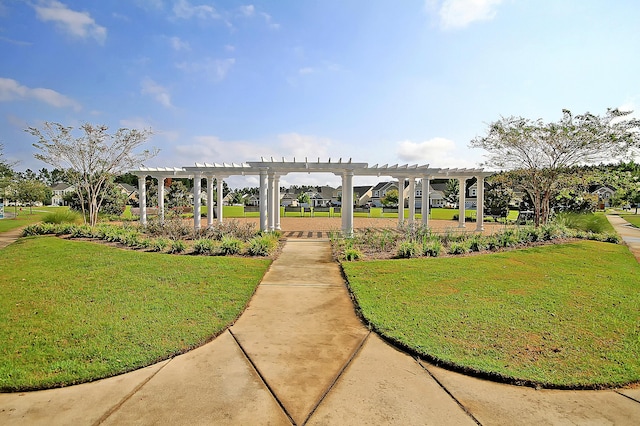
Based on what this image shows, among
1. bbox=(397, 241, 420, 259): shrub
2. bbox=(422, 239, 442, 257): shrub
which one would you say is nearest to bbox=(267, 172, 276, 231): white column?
bbox=(397, 241, 420, 259): shrub

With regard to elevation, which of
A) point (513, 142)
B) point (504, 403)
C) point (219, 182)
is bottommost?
point (504, 403)

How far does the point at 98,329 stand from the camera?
5.03m

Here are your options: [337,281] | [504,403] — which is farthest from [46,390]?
[337,281]

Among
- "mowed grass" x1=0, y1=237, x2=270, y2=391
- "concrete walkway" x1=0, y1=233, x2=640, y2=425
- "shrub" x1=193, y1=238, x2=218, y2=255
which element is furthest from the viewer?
"shrub" x1=193, y1=238, x2=218, y2=255

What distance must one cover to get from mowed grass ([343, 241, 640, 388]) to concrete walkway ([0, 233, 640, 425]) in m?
0.38

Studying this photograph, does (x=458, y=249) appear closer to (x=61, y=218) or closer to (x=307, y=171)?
(x=307, y=171)

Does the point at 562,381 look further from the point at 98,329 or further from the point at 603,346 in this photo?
the point at 98,329

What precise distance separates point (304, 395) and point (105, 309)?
4325mm

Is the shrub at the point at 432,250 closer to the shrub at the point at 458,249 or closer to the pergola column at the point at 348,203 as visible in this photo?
the shrub at the point at 458,249

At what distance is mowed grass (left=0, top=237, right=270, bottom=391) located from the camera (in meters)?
4.12

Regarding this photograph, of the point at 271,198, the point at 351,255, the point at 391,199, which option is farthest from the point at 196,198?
the point at 391,199

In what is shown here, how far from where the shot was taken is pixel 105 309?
19.1ft

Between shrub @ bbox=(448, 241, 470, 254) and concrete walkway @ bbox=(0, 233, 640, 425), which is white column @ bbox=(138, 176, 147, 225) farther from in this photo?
concrete walkway @ bbox=(0, 233, 640, 425)

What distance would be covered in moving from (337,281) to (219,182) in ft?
48.8
